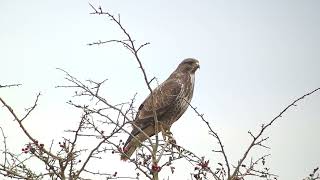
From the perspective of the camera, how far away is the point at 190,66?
27.8 feet

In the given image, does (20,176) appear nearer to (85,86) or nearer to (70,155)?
(70,155)

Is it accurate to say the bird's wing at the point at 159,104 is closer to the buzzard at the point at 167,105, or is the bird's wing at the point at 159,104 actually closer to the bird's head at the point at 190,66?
the buzzard at the point at 167,105

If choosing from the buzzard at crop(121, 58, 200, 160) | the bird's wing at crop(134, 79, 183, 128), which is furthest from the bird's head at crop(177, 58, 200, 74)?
the bird's wing at crop(134, 79, 183, 128)

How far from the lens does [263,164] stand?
395cm

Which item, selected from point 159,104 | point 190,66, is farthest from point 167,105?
point 190,66

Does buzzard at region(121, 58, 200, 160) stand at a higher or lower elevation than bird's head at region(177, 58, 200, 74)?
lower

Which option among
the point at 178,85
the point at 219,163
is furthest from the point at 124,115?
the point at 178,85

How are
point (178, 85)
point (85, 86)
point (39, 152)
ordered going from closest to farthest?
point (39, 152) → point (85, 86) → point (178, 85)

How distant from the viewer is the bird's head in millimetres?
8445

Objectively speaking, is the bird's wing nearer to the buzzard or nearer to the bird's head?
the buzzard

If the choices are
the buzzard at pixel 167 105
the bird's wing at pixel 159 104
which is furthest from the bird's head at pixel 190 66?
the bird's wing at pixel 159 104

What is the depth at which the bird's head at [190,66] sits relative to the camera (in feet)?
27.7

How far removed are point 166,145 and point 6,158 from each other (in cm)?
141

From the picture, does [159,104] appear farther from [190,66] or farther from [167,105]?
[190,66]
